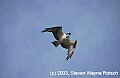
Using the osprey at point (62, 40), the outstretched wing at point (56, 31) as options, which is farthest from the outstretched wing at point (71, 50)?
the outstretched wing at point (56, 31)

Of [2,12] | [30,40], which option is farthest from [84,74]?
[2,12]

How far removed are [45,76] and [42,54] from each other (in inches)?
9.2

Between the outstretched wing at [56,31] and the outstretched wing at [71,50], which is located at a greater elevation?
the outstretched wing at [56,31]

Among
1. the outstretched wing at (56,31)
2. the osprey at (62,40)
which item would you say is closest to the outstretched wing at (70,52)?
the osprey at (62,40)

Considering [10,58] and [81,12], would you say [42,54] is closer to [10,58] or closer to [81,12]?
[10,58]

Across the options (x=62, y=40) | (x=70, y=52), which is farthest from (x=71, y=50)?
(x=62, y=40)

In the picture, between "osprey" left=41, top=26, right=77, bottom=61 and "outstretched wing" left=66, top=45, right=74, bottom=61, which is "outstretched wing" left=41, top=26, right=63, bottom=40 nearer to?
"osprey" left=41, top=26, right=77, bottom=61

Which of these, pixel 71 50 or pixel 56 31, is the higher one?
pixel 56 31

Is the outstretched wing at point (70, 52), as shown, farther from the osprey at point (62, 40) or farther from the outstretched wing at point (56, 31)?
the outstretched wing at point (56, 31)

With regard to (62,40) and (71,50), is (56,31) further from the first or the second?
(71,50)

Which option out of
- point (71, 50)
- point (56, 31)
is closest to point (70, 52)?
point (71, 50)

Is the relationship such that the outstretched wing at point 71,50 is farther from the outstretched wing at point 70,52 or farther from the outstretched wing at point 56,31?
the outstretched wing at point 56,31

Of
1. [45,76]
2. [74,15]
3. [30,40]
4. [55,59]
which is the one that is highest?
[74,15]

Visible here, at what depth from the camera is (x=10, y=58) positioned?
2682 mm
